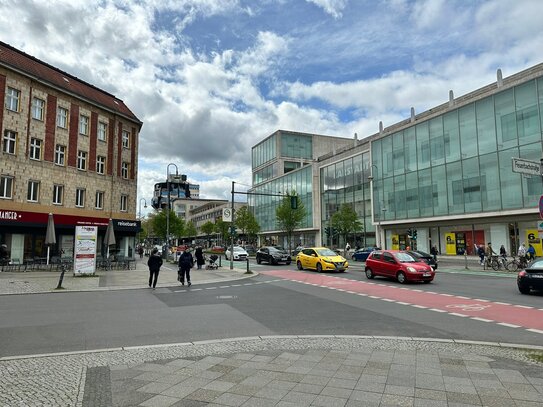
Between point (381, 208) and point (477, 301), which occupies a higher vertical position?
point (381, 208)

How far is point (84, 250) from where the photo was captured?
2253 cm

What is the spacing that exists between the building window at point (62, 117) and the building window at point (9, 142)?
378cm

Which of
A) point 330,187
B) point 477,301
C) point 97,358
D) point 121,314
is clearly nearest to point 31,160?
point 121,314

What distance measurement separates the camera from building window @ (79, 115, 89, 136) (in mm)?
33375

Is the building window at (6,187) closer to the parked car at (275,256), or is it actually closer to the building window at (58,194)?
the building window at (58,194)

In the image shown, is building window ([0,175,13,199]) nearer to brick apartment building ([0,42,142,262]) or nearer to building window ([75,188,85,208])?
brick apartment building ([0,42,142,262])

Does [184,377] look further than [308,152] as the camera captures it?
No

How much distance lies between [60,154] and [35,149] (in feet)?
6.76

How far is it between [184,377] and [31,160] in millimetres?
28981

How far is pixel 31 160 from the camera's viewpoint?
28.9 metres

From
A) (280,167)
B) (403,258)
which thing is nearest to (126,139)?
(403,258)

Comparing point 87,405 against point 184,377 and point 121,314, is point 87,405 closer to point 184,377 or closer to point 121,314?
point 184,377

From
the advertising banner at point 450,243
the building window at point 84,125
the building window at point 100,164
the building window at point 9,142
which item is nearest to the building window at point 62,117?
the building window at point 84,125

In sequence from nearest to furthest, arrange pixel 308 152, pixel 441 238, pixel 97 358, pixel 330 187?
1. pixel 97 358
2. pixel 441 238
3. pixel 330 187
4. pixel 308 152
